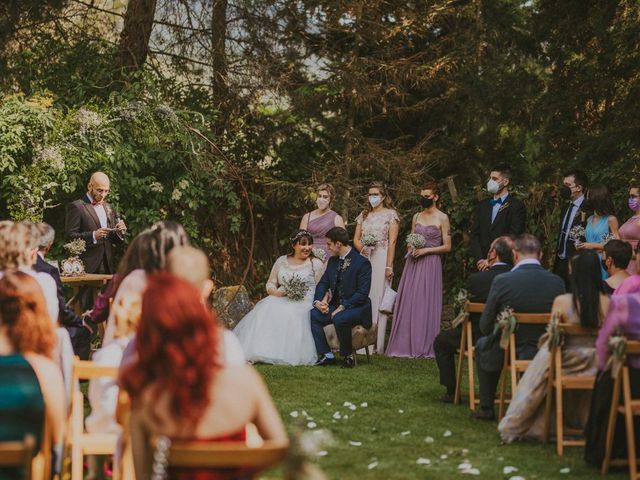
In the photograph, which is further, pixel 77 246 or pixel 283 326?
pixel 283 326

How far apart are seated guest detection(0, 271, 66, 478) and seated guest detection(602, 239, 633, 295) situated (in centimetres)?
433

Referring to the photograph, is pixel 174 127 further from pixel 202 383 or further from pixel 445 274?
pixel 202 383

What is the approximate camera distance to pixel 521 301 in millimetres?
7000

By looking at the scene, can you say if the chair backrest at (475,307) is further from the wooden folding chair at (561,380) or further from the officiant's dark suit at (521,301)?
the wooden folding chair at (561,380)

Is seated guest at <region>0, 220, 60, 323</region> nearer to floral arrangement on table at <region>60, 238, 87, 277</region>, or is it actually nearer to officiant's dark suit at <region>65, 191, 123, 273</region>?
floral arrangement on table at <region>60, 238, 87, 277</region>

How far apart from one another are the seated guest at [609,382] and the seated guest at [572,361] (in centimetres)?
35

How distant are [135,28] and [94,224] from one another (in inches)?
200

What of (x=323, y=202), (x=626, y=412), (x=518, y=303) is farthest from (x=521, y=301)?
(x=323, y=202)

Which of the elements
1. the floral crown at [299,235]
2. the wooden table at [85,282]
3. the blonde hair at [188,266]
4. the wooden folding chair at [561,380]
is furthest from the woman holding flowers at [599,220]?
the blonde hair at [188,266]

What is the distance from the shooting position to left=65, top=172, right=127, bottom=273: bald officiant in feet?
32.7

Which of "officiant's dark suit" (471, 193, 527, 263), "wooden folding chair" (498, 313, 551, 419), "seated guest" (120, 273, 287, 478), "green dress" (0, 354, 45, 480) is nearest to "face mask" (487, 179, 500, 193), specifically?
"officiant's dark suit" (471, 193, 527, 263)

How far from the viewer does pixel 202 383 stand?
3070 mm

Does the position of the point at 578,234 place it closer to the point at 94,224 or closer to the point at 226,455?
the point at 94,224

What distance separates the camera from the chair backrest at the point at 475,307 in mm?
7711
